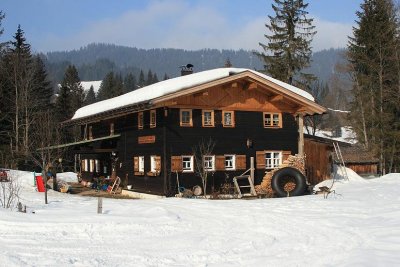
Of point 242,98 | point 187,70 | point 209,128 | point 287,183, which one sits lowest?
point 287,183

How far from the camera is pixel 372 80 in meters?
36.4

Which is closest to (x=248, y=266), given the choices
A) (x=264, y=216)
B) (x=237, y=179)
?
(x=264, y=216)

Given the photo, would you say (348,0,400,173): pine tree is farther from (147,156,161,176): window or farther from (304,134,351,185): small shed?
(147,156,161,176): window

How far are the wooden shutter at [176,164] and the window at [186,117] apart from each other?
1.75m

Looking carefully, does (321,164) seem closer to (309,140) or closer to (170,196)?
(309,140)

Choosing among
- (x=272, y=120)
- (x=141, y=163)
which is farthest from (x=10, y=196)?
(x=272, y=120)

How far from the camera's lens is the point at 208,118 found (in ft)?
75.8

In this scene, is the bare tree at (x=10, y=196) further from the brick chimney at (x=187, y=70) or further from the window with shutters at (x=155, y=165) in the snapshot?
the brick chimney at (x=187, y=70)

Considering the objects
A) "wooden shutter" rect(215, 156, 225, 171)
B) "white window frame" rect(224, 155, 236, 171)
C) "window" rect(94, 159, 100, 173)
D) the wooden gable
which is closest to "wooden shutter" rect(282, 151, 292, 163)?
the wooden gable

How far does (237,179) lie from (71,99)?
3714 centimetres

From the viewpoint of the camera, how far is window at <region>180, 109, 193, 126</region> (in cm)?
2234

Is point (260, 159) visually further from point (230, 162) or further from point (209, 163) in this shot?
point (209, 163)

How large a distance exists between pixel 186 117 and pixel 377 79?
2078 cm

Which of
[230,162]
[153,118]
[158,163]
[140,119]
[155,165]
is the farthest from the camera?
[140,119]
